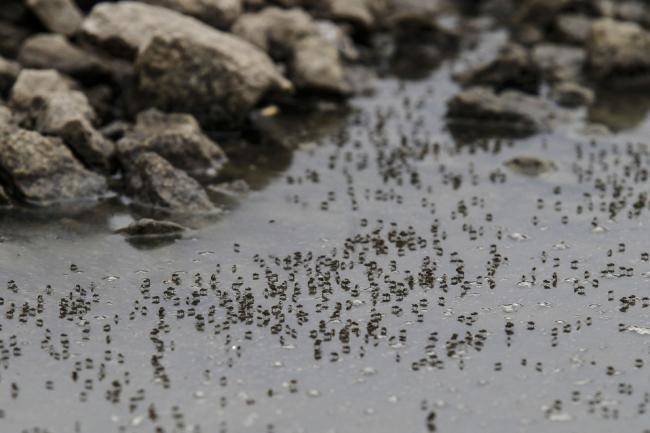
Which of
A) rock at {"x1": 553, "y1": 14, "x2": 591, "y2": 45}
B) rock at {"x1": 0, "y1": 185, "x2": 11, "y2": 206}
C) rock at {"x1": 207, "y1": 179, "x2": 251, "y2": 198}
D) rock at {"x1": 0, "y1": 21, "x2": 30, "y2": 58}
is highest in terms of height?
rock at {"x1": 553, "y1": 14, "x2": 591, "y2": 45}

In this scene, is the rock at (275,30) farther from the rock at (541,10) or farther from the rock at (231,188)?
the rock at (541,10)

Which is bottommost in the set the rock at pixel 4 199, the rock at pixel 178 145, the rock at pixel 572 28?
the rock at pixel 4 199

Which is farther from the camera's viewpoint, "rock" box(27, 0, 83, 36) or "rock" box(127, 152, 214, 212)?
"rock" box(27, 0, 83, 36)

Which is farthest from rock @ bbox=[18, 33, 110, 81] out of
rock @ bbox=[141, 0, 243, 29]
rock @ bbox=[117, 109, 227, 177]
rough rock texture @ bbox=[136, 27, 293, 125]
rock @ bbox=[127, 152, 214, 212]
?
rock @ bbox=[127, 152, 214, 212]

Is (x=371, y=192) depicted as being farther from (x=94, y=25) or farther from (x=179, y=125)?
(x=94, y=25)

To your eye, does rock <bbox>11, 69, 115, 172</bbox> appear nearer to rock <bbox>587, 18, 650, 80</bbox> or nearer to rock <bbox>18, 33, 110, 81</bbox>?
rock <bbox>18, 33, 110, 81</bbox>

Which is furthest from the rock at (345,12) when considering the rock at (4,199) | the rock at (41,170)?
the rock at (4,199)

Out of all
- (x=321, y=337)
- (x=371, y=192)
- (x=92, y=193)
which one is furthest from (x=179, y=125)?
(x=321, y=337)
